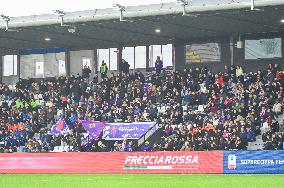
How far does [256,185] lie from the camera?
82.6 ft

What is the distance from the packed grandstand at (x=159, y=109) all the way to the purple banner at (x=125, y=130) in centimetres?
43

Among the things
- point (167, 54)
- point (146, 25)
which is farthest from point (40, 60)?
point (146, 25)

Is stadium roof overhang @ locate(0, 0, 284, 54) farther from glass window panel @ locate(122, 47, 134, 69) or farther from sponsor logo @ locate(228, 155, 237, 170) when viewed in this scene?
sponsor logo @ locate(228, 155, 237, 170)

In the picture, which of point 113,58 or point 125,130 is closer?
point 125,130

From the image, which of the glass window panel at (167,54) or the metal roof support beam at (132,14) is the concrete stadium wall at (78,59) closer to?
the glass window panel at (167,54)

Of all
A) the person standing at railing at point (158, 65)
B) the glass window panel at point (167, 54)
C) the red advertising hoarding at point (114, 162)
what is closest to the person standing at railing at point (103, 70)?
the person standing at railing at point (158, 65)

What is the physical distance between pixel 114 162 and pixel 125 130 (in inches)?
270

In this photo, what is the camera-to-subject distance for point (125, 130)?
42562 mm

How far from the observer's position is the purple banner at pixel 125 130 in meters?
42.0

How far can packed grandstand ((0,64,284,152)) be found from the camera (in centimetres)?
3788

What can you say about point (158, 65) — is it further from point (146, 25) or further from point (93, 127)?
point (93, 127)

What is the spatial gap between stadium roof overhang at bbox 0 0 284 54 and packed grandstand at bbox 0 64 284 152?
9.39 feet

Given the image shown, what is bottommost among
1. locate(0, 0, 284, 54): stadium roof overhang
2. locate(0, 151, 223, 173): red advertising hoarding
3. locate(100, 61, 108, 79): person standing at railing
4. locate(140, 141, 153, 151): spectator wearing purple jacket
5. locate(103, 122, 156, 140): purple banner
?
locate(0, 151, 223, 173): red advertising hoarding

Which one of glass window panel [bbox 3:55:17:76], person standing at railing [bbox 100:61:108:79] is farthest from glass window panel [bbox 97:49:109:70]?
glass window panel [bbox 3:55:17:76]
